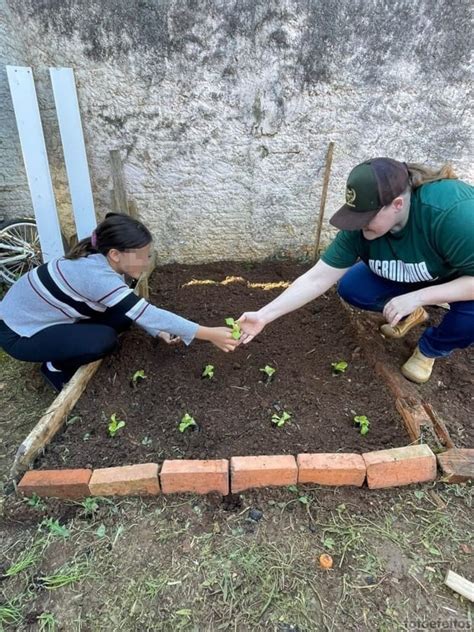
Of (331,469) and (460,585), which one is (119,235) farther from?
(460,585)

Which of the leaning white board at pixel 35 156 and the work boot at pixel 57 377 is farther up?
the leaning white board at pixel 35 156

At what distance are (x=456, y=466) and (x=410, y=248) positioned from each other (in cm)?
109

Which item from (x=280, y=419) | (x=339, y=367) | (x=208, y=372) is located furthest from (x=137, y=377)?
(x=339, y=367)

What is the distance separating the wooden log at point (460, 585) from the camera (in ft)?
5.57

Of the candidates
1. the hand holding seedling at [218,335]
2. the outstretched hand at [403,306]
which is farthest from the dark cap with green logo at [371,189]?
the hand holding seedling at [218,335]

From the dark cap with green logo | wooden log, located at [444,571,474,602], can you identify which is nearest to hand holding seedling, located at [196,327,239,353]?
the dark cap with green logo

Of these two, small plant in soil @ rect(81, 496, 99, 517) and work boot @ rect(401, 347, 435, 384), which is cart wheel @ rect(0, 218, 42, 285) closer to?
small plant in soil @ rect(81, 496, 99, 517)

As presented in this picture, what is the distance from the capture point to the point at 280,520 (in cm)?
197

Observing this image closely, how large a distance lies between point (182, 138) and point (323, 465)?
261cm

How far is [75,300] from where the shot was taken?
2.52 metres

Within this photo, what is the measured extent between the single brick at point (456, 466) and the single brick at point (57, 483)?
1.65 meters

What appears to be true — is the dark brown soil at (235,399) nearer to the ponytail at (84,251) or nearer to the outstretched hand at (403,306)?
the outstretched hand at (403,306)

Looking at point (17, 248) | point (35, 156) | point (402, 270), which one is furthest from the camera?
point (17, 248)

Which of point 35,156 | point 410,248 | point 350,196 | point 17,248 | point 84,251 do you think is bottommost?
point 17,248
